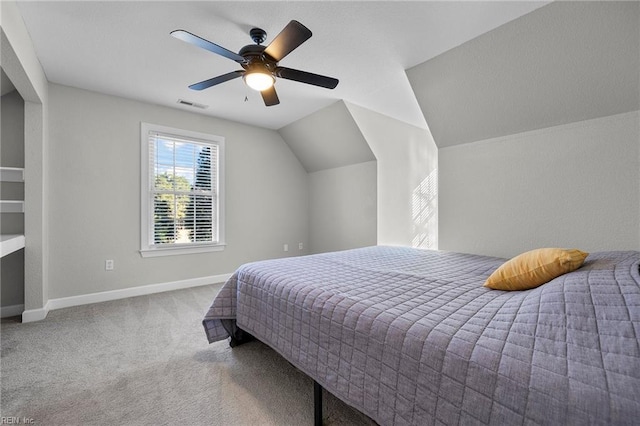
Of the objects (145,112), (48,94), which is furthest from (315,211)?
(48,94)

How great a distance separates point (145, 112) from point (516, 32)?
404 cm

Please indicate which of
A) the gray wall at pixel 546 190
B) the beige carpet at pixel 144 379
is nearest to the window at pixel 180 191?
the beige carpet at pixel 144 379

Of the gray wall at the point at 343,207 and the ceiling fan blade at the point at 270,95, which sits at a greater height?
the ceiling fan blade at the point at 270,95

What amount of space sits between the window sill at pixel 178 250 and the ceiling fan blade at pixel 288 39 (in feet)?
9.48

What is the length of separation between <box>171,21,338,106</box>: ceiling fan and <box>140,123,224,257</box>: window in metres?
1.66

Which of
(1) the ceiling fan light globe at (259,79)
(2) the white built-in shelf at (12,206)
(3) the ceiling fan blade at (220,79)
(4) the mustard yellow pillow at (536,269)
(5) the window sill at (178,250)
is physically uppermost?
(3) the ceiling fan blade at (220,79)

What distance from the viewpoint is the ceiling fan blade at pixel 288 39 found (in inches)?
61.5

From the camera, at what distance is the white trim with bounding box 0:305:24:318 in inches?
107

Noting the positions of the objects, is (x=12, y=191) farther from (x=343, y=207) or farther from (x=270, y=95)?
(x=343, y=207)

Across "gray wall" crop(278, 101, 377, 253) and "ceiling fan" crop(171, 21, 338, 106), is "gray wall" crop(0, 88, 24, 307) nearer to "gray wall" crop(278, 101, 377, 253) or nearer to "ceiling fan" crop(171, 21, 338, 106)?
"ceiling fan" crop(171, 21, 338, 106)

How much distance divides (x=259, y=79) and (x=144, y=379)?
2243mm

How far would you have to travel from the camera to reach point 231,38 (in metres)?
2.22

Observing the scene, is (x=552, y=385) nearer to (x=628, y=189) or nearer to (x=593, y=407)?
(x=593, y=407)

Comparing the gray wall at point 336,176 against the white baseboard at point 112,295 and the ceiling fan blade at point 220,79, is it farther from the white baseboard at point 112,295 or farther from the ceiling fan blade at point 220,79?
the white baseboard at point 112,295
